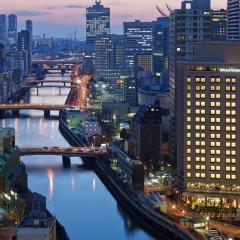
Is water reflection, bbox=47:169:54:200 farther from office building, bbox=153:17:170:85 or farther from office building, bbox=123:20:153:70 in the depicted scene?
office building, bbox=123:20:153:70

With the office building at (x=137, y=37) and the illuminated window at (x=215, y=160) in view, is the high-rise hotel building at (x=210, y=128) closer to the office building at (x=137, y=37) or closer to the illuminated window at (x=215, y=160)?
the illuminated window at (x=215, y=160)

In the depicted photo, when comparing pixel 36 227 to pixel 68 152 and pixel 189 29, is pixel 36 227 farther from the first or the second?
pixel 189 29

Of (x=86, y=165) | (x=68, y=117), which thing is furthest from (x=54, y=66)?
(x=86, y=165)

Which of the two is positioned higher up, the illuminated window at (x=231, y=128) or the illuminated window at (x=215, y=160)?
the illuminated window at (x=231, y=128)

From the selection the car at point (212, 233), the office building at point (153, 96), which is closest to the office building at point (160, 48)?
the office building at point (153, 96)

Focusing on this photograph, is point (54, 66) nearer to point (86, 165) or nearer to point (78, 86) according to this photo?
point (78, 86)

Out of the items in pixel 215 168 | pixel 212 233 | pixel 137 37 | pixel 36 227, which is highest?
pixel 137 37

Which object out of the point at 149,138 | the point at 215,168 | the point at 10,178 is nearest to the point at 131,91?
the point at 149,138

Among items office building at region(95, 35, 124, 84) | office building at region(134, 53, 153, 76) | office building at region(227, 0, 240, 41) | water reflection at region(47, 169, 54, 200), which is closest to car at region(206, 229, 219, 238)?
water reflection at region(47, 169, 54, 200)
